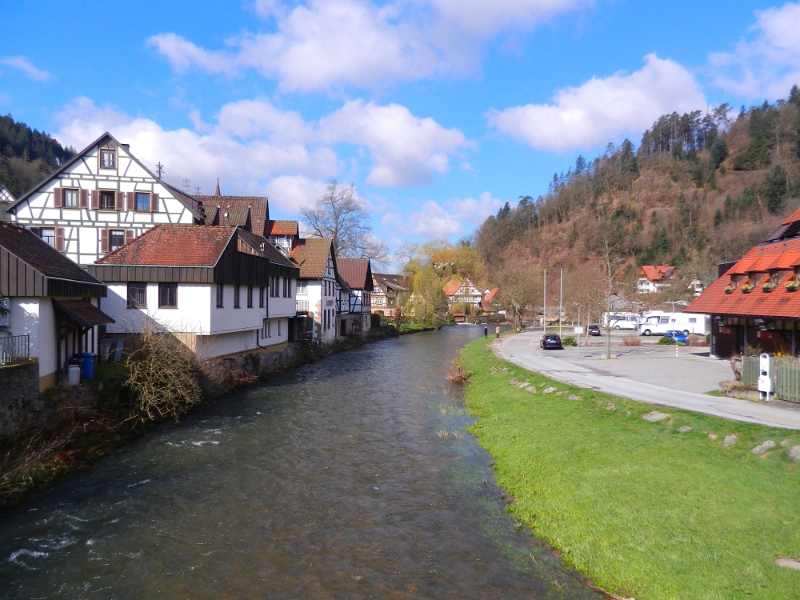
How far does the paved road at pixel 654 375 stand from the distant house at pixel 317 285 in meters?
13.2

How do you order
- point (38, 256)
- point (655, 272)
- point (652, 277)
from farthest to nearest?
point (655, 272) → point (652, 277) → point (38, 256)

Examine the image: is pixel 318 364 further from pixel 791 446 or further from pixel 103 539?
pixel 791 446

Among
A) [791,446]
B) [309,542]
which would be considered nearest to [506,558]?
[309,542]

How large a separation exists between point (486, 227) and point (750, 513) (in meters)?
138

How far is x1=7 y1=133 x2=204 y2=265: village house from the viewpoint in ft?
104

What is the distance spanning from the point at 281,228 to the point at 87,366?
28.2 metres

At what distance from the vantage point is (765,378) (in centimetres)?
1571

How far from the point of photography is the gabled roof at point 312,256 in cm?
4078

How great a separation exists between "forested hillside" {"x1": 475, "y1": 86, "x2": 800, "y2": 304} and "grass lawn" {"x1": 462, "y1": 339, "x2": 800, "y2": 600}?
63135mm

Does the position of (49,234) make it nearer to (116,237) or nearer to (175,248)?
(116,237)

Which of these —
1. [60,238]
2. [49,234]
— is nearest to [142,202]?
[60,238]

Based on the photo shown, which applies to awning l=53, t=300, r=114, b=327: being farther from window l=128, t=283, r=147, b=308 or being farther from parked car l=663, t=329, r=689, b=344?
parked car l=663, t=329, r=689, b=344

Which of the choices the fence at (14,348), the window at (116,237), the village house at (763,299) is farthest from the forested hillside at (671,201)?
the fence at (14,348)

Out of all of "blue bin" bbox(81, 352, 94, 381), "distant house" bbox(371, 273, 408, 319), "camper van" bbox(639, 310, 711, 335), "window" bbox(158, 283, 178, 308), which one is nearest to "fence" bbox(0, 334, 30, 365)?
"blue bin" bbox(81, 352, 94, 381)
